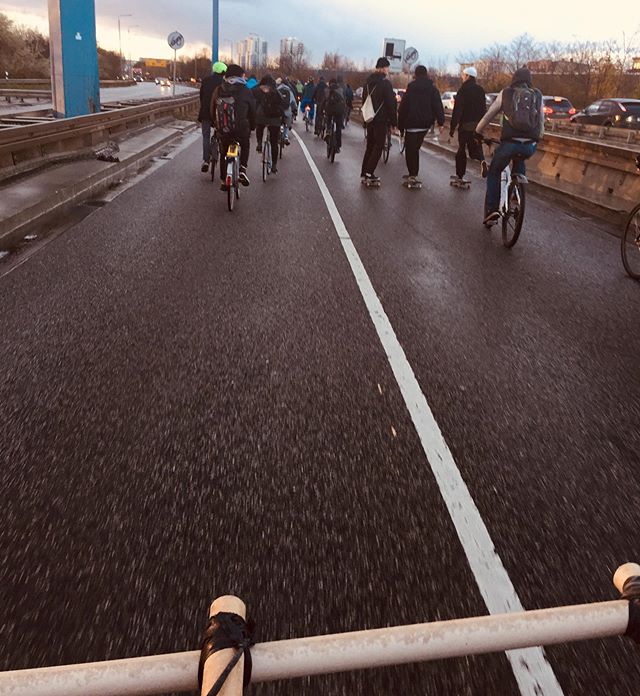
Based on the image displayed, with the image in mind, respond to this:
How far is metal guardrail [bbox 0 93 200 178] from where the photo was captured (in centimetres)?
1118

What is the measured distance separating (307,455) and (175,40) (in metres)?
37.1

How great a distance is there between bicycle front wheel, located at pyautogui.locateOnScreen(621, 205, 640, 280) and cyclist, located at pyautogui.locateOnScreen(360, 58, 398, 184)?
22.5 feet

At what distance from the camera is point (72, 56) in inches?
745

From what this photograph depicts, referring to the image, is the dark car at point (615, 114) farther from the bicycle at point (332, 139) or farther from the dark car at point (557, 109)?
the bicycle at point (332, 139)

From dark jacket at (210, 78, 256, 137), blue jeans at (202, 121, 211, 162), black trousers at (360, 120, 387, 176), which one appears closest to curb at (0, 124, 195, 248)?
blue jeans at (202, 121, 211, 162)

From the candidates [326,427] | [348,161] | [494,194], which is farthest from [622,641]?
[348,161]

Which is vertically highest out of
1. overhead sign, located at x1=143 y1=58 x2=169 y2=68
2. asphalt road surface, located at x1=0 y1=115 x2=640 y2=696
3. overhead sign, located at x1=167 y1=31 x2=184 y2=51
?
overhead sign, located at x1=143 y1=58 x2=169 y2=68

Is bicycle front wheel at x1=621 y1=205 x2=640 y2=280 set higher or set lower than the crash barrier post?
lower

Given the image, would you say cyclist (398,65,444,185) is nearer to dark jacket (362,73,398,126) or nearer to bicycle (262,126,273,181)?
dark jacket (362,73,398,126)

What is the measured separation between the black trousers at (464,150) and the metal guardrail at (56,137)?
8306 millimetres

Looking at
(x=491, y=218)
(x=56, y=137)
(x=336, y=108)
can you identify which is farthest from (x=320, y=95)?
(x=491, y=218)

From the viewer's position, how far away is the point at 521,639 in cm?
126

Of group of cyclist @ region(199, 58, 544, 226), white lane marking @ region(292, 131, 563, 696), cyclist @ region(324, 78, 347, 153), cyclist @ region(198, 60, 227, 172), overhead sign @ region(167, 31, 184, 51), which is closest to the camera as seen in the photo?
white lane marking @ region(292, 131, 563, 696)

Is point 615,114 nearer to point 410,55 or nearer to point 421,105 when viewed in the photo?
point 410,55
